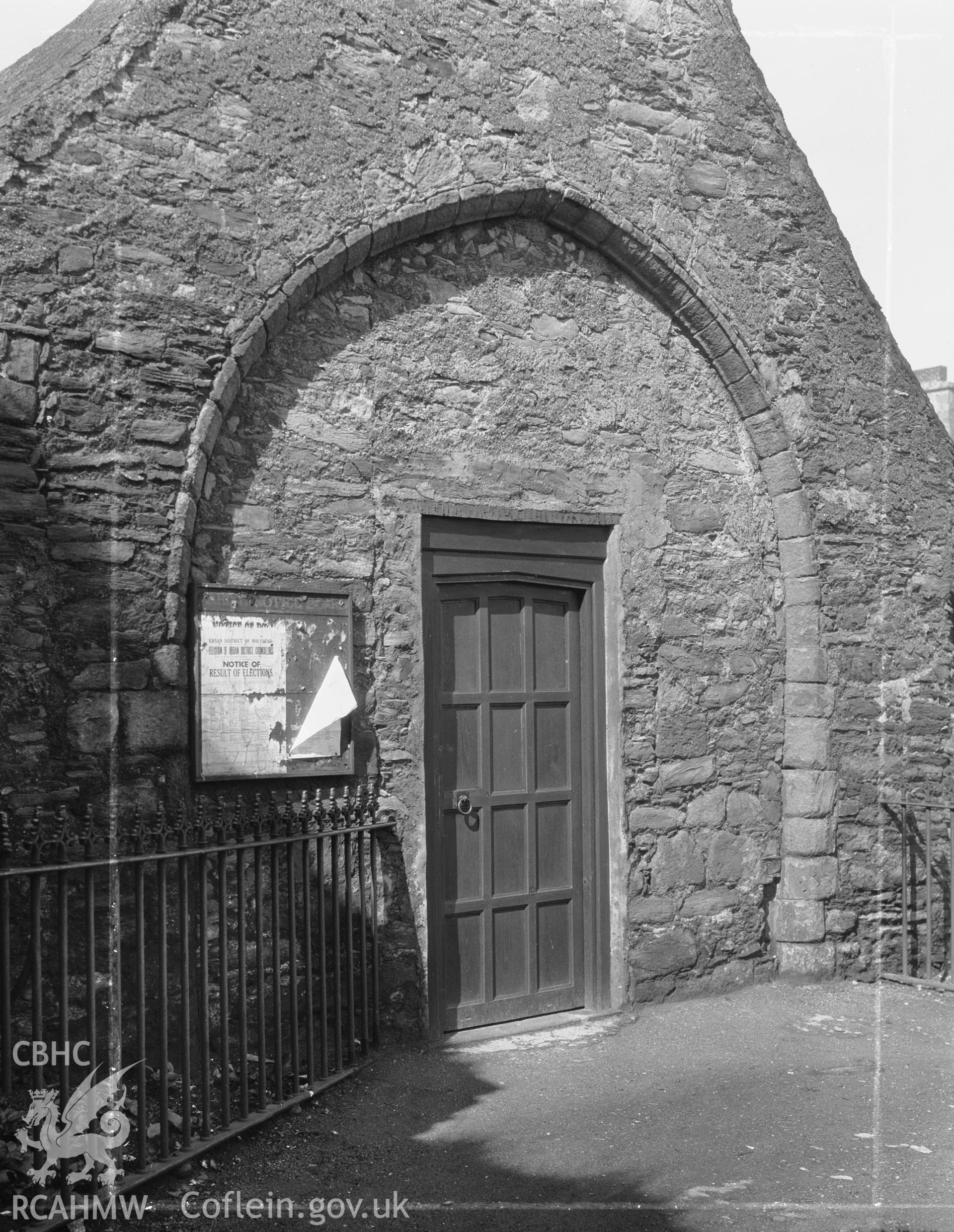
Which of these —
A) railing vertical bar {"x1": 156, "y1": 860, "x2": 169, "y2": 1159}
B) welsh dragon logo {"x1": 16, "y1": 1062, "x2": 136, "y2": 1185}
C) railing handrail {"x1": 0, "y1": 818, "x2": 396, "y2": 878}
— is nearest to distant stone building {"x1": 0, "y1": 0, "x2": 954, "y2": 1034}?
railing handrail {"x1": 0, "y1": 818, "x2": 396, "y2": 878}

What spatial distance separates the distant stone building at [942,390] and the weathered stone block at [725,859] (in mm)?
16343

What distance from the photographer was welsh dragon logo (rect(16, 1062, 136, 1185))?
350 centimetres

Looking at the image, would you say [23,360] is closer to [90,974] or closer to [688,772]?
[90,974]

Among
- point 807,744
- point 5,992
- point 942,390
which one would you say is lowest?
point 5,992

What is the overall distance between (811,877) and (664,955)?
3.18 feet

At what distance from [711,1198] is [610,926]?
2276 mm

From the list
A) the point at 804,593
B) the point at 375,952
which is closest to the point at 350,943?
the point at 375,952

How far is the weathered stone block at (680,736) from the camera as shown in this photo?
631 centimetres

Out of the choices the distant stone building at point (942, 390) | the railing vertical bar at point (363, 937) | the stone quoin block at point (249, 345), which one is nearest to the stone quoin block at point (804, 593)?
the railing vertical bar at point (363, 937)

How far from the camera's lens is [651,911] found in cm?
623

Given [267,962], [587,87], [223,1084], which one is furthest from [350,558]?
[587,87]

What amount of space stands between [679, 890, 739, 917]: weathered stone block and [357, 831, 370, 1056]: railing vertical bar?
1857 millimetres

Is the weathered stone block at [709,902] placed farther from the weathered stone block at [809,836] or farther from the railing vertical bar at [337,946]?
the railing vertical bar at [337,946]

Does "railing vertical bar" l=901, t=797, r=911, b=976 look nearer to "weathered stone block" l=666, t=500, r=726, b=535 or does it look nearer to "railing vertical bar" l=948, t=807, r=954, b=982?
"railing vertical bar" l=948, t=807, r=954, b=982
